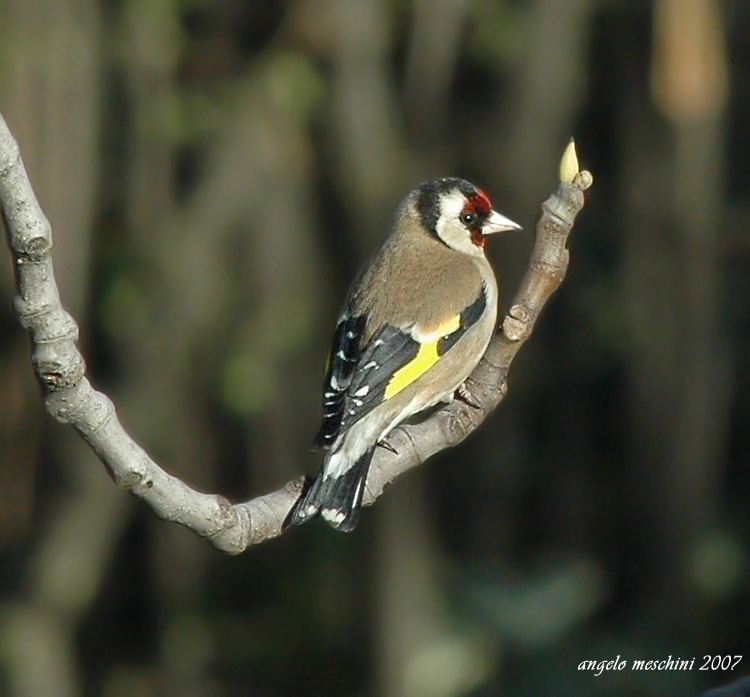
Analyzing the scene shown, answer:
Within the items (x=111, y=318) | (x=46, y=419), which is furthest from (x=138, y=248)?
(x=46, y=419)

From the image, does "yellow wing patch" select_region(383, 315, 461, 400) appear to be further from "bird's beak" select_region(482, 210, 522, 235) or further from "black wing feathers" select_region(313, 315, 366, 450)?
"bird's beak" select_region(482, 210, 522, 235)

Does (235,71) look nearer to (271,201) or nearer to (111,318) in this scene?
(271,201)

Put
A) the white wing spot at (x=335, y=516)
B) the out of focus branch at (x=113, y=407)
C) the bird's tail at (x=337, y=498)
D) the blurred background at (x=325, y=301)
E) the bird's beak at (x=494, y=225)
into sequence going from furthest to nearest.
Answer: the blurred background at (x=325, y=301) → the bird's beak at (x=494, y=225) → the white wing spot at (x=335, y=516) → the bird's tail at (x=337, y=498) → the out of focus branch at (x=113, y=407)

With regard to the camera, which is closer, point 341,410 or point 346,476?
point 346,476

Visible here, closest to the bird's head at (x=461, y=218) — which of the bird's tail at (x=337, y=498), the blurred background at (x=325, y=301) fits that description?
the bird's tail at (x=337, y=498)

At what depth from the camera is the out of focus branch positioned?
1.92 meters

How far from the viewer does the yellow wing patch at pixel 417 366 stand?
352 cm

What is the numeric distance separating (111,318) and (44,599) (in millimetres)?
1430

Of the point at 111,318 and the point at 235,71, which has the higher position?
the point at 235,71

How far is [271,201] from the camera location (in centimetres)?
652

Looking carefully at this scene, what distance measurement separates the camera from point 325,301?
651cm

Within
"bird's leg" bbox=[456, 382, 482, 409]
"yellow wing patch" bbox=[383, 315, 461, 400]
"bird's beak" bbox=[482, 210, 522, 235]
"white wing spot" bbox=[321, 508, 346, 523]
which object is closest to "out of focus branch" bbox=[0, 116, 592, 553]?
"bird's leg" bbox=[456, 382, 482, 409]

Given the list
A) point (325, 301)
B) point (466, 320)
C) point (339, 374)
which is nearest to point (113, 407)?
point (339, 374)

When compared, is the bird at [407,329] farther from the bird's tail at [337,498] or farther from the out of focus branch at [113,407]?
the out of focus branch at [113,407]
